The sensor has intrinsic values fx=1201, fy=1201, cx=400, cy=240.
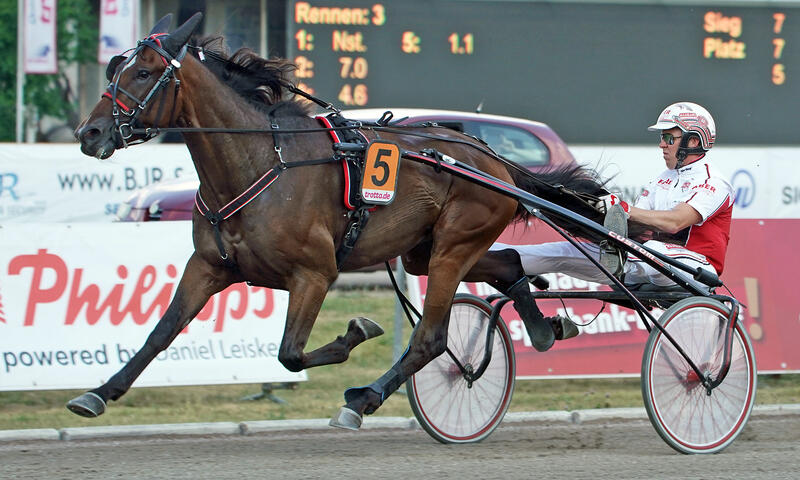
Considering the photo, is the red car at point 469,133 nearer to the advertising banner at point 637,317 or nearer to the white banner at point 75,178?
the white banner at point 75,178

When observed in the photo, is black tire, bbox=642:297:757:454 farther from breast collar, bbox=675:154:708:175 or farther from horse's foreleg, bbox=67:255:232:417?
horse's foreleg, bbox=67:255:232:417

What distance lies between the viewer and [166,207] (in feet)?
33.8

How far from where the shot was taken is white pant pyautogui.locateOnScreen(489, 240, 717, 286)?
20.6ft

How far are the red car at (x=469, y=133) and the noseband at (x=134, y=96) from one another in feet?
15.3

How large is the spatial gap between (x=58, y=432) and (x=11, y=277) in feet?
4.33

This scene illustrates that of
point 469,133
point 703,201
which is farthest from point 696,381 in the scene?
point 469,133

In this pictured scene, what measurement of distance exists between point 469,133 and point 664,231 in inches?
194

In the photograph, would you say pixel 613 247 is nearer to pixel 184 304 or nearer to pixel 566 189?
pixel 566 189

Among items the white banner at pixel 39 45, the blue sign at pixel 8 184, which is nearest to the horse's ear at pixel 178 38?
the blue sign at pixel 8 184

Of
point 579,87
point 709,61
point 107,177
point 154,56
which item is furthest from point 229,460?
point 709,61

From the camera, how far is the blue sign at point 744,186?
13.7 meters

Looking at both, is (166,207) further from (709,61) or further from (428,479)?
(709,61)

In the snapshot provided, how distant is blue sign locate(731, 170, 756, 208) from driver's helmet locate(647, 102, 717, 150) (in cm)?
767

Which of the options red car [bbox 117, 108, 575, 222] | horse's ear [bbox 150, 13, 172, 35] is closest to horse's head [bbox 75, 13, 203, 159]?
horse's ear [bbox 150, 13, 172, 35]
